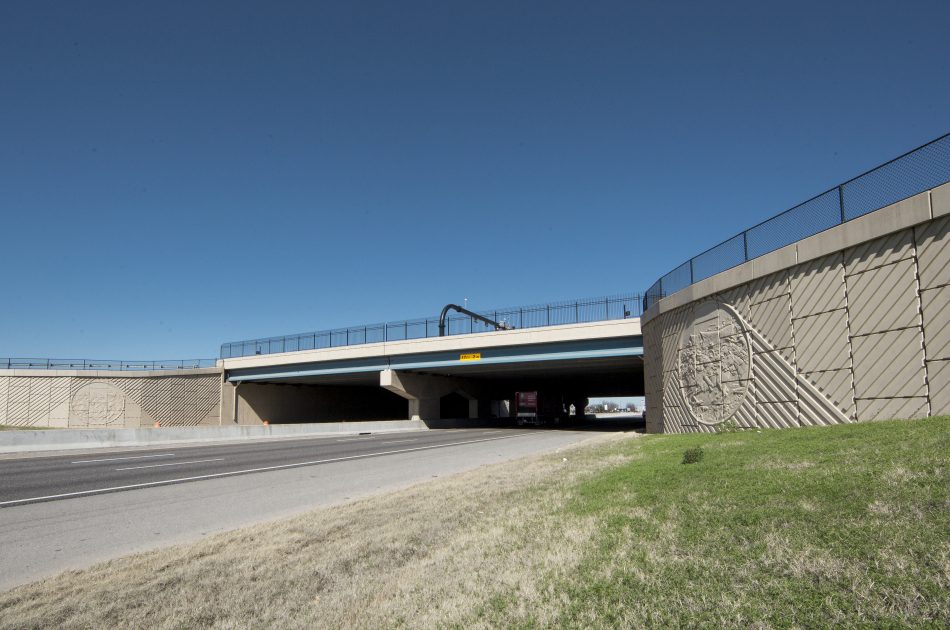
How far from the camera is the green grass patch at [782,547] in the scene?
370 centimetres

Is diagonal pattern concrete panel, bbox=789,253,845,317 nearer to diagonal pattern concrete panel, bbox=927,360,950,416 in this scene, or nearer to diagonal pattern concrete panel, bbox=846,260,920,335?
diagonal pattern concrete panel, bbox=846,260,920,335

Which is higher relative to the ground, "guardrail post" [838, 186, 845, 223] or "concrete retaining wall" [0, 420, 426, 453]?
"guardrail post" [838, 186, 845, 223]

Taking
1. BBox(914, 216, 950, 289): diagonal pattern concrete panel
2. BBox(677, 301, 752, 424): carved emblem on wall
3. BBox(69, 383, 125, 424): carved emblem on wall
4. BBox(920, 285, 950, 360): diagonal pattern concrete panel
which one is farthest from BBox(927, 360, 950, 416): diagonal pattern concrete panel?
BBox(69, 383, 125, 424): carved emblem on wall

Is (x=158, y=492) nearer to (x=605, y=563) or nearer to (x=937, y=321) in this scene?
(x=605, y=563)

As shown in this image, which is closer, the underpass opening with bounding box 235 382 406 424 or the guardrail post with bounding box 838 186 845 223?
the guardrail post with bounding box 838 186 845 223

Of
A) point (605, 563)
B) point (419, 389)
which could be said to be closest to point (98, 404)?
point (419, 389)

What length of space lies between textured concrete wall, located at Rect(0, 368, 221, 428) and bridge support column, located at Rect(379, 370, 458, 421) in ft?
57.4

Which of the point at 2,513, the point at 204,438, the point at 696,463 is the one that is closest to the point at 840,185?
the point at 696,463

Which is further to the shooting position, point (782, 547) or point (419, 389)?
point (419, 389)

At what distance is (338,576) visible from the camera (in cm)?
541

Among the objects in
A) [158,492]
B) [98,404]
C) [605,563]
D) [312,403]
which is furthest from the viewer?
[312,403]

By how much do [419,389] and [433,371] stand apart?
1.88 metres

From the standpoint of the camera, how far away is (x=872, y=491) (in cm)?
545

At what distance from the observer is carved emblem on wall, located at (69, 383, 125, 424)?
4316 cm
